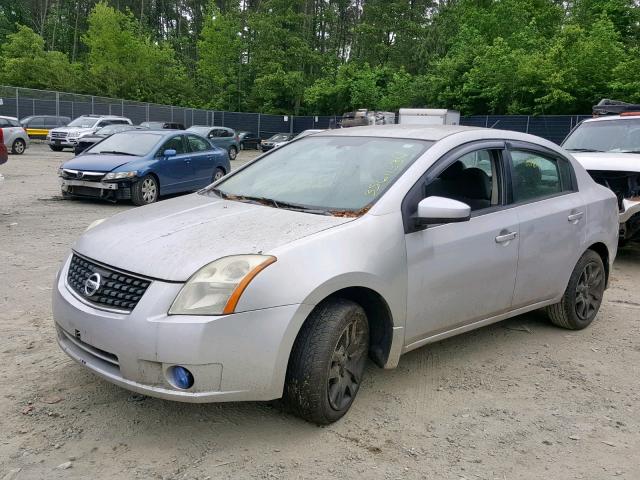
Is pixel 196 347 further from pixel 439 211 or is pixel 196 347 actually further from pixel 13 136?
pixel 13 136

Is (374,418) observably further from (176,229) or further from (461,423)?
(176,229)

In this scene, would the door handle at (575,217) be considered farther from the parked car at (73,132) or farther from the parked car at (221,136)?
the parked car at (73,132)

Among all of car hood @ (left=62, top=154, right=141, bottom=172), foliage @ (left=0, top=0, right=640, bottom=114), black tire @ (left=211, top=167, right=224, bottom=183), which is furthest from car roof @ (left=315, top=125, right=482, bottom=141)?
foliage @ (left=0, top=0, right=640, bottom=114)

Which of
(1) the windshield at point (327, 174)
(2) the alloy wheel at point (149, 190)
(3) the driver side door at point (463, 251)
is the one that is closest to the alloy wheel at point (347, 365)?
(3) the driver side door at point (463, 251)

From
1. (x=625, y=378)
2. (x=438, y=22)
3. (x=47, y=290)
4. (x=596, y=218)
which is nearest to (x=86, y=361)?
(x=47, y=290)

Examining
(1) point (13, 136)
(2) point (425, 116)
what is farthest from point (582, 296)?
(1) point (13, 136)

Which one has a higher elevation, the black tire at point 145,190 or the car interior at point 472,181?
the car interior at point 472,181

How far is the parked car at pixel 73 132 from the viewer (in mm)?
Result: 26906

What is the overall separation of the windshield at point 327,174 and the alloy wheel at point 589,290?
2.04 metres

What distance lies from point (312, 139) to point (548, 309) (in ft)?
7.81

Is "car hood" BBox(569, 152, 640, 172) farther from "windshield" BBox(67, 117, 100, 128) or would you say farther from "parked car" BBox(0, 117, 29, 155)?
"windshield" BBox(67, 117, 100, 128)

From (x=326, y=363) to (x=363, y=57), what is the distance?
173 feet

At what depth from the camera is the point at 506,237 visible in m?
4.08

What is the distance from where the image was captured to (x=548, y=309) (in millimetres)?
4977
